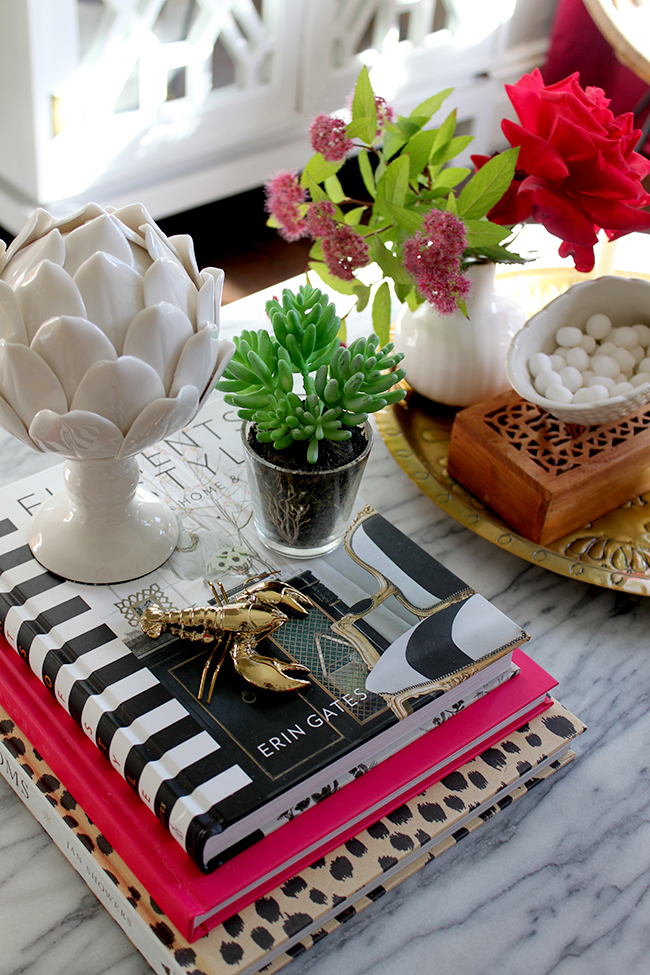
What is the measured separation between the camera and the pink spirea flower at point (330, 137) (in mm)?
698

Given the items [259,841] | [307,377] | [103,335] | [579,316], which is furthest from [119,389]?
[579,316]

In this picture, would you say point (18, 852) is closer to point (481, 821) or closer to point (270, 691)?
point (270, 691)

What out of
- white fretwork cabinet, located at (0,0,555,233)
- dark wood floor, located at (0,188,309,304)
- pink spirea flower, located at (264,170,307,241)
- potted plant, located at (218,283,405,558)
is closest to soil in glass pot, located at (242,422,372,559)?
potted plant, located at (218,283,405,558)

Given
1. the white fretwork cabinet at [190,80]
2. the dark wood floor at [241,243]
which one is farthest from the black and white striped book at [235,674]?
the dark wood floor at [241,243]

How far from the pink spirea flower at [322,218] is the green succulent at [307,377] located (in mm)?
129

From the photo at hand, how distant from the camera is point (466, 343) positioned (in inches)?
30.2

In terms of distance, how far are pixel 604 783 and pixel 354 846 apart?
19 centimetres

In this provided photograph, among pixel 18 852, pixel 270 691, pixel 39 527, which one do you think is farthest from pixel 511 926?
pixel 39 527

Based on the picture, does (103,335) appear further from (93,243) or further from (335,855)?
(335,855)

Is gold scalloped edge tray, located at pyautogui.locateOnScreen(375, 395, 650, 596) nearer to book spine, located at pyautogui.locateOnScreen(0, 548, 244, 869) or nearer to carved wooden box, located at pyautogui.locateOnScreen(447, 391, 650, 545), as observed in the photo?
carved wooden box, located at pyautogui.locateOnScreen(447, 391, 650, 545)

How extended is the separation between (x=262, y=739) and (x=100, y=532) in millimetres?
190

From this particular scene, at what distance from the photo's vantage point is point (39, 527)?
0.60 metres

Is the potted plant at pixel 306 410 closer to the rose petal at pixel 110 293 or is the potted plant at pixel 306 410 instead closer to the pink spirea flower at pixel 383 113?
the rose petal at pixel 110 293

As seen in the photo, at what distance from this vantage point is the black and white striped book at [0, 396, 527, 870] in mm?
468
